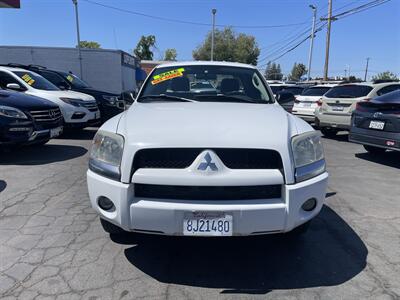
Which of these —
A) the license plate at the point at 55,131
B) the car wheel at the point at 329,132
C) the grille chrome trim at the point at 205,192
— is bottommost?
the car wheel at the point at 329,132

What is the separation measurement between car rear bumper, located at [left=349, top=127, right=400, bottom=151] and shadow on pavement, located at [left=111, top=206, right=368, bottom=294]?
12.0ft

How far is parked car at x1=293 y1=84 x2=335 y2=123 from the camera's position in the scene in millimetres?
12820

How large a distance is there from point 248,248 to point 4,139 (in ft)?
16.1

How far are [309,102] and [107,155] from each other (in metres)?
11.0

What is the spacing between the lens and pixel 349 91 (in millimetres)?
10695

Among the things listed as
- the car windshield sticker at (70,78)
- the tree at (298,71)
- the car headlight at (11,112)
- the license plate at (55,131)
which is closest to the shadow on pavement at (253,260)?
the car headlight at (11,112)

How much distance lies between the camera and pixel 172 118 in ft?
10.6

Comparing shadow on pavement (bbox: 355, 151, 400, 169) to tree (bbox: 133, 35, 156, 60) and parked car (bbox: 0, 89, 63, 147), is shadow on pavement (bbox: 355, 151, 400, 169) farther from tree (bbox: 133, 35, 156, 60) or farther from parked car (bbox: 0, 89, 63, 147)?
tree (bbox: 133, 35, 156, 60)

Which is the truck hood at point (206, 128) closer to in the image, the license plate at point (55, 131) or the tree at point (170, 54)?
the license plate at point (55, 131)

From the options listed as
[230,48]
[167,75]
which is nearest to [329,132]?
[167,75]

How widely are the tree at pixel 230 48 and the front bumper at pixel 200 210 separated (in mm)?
56081

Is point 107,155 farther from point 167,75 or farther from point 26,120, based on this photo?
point 26,120

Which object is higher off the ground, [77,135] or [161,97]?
[161,97]

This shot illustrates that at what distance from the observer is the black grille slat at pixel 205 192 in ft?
9.13
